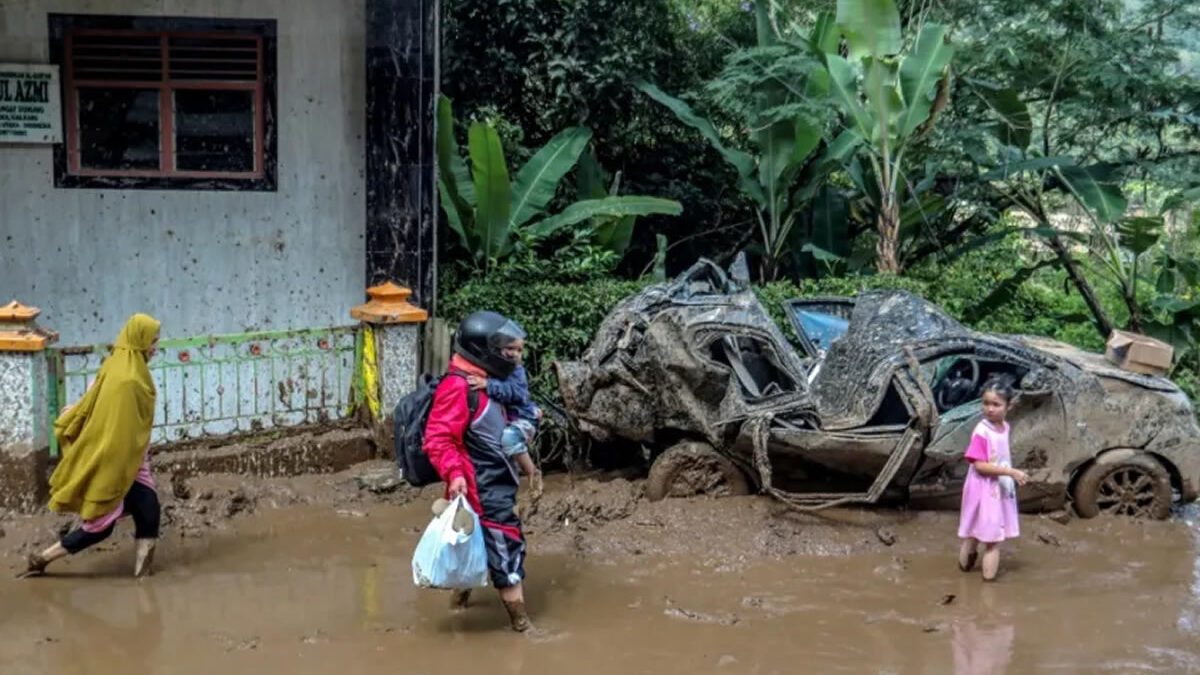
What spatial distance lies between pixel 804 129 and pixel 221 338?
6217 mm

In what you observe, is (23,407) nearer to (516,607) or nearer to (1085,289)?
(516,607)

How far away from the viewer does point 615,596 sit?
7570 mm

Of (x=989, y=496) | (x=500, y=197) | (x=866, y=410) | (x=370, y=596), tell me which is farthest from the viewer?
(x=500, y=197)

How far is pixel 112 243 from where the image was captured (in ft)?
34.1

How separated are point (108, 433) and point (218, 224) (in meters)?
3.55

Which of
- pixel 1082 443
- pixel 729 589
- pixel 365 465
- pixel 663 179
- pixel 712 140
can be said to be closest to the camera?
pixel 729 589

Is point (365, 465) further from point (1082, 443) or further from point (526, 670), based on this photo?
point (1082, 443)

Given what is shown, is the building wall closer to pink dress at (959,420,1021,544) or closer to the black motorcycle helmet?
the black motorcycle helmet

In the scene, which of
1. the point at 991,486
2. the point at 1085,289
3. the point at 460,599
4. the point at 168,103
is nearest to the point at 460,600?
the point at 460,599

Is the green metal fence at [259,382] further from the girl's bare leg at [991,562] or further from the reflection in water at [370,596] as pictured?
the girl's bare leg at [991,562]

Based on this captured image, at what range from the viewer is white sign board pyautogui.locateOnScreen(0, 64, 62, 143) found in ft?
33.2

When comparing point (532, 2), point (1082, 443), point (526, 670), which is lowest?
point (526, 670)

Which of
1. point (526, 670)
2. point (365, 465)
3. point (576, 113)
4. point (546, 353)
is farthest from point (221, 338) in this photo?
point (576, 113)

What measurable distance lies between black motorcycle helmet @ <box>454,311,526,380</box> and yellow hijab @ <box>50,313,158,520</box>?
2.03 metres
